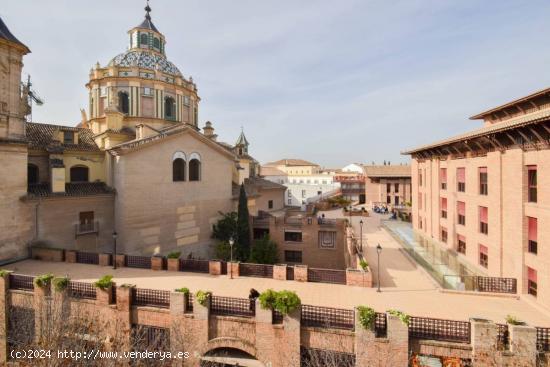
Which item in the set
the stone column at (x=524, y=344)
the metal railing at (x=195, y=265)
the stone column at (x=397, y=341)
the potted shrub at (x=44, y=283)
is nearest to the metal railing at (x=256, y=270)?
Result: the metal railing at (x=195, y=265)

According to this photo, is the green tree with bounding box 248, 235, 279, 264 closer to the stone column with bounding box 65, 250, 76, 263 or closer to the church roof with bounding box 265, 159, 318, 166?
the stone column with bounding box 65, 250, 76, 263

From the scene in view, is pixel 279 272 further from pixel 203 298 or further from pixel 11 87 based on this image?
pixel 11 87

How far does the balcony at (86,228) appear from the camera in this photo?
20094 millimetres

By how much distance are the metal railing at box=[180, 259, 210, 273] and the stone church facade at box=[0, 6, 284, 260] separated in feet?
25.3

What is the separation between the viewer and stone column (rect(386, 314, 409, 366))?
9.39 meters

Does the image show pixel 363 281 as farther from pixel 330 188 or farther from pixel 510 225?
pixel 330 188

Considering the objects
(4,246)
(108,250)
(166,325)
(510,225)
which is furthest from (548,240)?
(4,246)

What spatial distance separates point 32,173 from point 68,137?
13.0 feet

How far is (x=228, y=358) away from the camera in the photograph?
10.8 meters

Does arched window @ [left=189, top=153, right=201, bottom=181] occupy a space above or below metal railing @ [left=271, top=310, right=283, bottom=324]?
above

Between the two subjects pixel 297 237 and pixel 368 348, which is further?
pixel 297 237

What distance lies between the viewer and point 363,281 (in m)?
13.6

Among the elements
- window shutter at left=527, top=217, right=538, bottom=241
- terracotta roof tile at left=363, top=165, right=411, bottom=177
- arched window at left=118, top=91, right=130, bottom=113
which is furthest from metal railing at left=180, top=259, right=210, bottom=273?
terracotta roof tile at left=363, top=165, right=411, bottom=177

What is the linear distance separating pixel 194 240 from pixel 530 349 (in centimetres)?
2303
